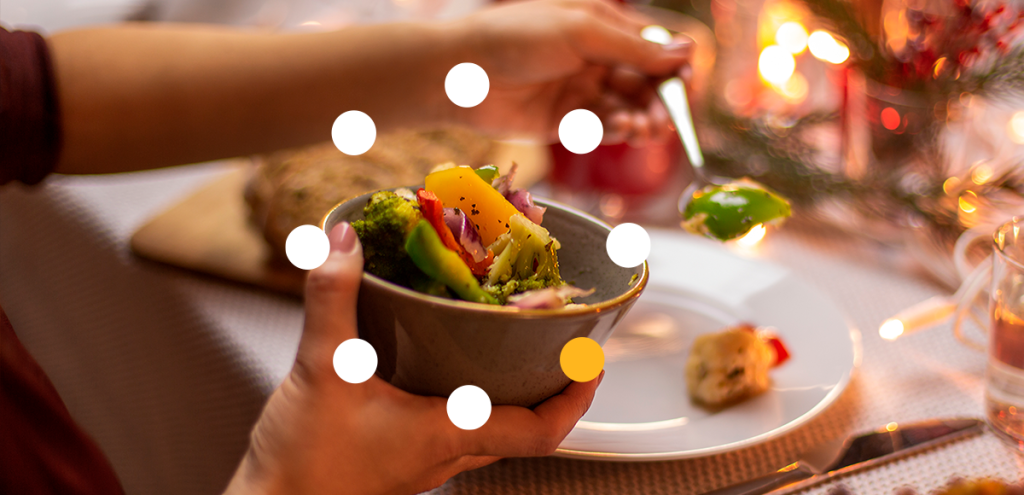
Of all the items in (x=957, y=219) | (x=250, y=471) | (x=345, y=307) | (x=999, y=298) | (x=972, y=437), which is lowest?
(x=250, y=471)

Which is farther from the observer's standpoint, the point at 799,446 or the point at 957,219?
the point at 957,219

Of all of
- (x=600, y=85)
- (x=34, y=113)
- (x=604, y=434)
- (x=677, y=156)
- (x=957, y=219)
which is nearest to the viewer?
(x=604, y=434)

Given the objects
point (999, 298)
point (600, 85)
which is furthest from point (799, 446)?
point (600, 85)

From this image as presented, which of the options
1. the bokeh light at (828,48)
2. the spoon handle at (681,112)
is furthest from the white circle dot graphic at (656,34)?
the bokeh light at (828,48)

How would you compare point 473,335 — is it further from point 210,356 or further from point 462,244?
point 210,356

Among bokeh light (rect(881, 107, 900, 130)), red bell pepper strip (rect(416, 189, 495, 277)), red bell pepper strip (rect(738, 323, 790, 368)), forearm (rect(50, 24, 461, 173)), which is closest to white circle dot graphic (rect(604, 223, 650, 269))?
red bell pepper strip (rect(416, 189, 495, 277))

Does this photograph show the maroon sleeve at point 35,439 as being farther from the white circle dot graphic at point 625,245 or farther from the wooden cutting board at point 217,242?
the white circle dot graphic at point 625,245

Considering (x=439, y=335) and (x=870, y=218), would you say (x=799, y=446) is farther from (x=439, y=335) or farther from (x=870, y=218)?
(x=870, y=218)
